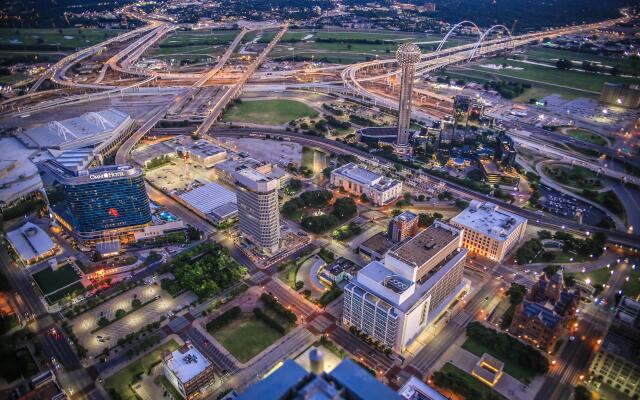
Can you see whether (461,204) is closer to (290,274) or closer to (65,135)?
(290,274)

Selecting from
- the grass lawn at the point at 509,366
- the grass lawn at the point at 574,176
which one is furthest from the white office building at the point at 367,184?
the grass lawn at the point at 574,176

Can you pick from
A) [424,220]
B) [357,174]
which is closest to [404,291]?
[424,220]

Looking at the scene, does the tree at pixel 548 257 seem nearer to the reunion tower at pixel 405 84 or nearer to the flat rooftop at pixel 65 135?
the reunion tower at pixel 405 84

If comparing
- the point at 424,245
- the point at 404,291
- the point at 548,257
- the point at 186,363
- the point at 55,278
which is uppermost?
the point at 424,245

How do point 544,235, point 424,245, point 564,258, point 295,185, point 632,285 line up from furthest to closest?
point 295,185
point 544,235
point 564,258
point 632,285
point 424,245

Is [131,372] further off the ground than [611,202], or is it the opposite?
[611,202]

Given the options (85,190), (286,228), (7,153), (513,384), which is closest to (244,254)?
(286,228)

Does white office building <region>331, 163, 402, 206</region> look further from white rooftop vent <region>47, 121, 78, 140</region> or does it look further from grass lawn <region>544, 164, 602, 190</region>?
white rooftop vent <region>47, 121, 78, 140</region>

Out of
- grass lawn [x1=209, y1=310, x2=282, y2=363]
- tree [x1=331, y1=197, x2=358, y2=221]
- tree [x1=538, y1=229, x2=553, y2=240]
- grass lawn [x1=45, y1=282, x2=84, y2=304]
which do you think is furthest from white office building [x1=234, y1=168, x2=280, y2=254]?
tree [x1=538, y1=229, x2=553, y2=240]
